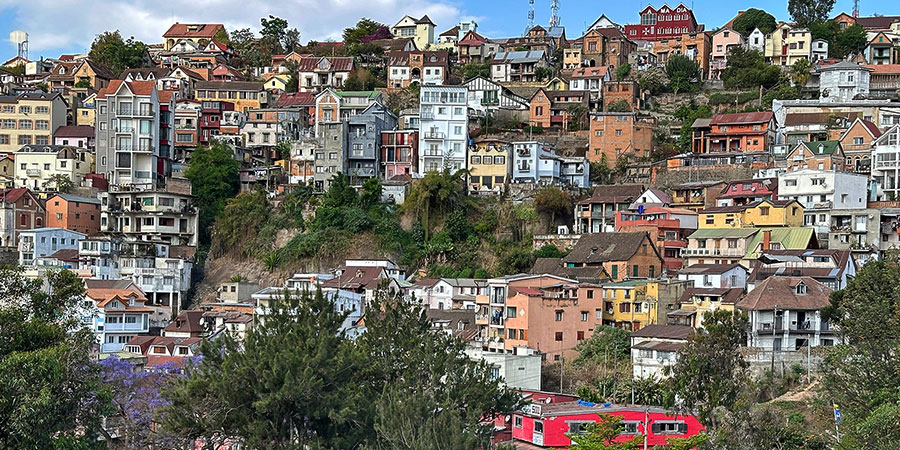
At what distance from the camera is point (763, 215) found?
51.0 m

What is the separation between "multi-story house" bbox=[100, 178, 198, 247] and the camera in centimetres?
5853

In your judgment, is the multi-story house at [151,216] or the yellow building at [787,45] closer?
the multi-story house at [151,216]

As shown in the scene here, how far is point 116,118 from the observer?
61656 millimetres

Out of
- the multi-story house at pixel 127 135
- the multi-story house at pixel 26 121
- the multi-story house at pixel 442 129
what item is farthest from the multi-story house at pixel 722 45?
the multi-story house at pixel 26 121

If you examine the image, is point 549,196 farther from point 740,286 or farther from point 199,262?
point 199,262

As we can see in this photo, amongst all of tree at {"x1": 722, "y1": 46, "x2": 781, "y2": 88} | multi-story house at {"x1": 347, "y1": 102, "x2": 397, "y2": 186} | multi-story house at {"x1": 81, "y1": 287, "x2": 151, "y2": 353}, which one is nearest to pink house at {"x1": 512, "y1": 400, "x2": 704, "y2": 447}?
multi-story house at {"x1": 81, "y1": 287, "x2": 151, "y2": 353}

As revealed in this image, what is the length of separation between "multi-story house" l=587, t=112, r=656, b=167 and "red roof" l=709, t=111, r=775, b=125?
391 centimetres

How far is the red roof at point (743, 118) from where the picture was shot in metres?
61.2

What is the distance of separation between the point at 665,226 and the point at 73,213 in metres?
30.1

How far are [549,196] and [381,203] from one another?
859 centimetres

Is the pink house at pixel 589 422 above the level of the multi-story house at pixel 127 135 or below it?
below

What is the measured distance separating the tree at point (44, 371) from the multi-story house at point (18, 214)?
33522 mm

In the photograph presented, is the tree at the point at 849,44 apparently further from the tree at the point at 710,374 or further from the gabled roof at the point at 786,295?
the tree at the point at 710,374

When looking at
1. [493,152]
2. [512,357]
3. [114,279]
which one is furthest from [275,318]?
[493,152]
